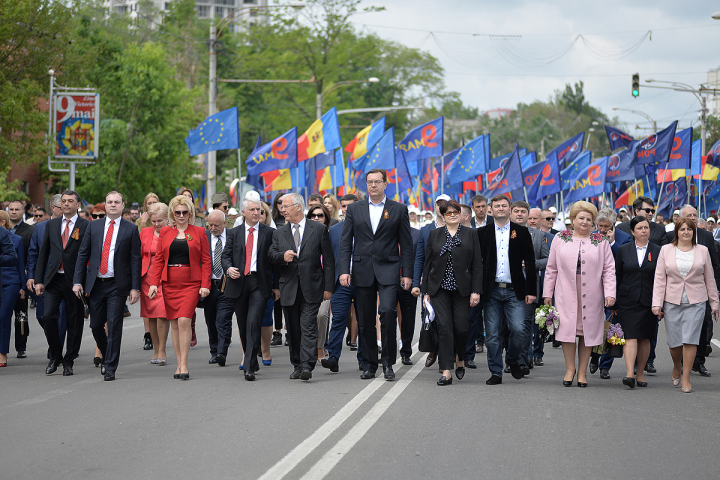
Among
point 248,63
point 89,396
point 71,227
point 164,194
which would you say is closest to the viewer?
point 89,396

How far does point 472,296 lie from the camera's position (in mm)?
9742

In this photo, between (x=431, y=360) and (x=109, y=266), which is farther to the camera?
(x=431, y=360)

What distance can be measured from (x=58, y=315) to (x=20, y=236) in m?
2.35

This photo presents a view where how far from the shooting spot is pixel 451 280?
9836 millimetres

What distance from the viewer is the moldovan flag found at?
23594mm

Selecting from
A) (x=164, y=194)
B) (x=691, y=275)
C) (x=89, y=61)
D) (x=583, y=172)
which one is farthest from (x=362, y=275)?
(x=164, y=194)

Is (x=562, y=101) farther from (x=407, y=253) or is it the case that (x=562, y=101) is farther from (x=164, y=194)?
(x=407, y=253)

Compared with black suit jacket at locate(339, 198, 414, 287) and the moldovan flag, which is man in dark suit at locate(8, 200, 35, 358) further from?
the moldovan flag

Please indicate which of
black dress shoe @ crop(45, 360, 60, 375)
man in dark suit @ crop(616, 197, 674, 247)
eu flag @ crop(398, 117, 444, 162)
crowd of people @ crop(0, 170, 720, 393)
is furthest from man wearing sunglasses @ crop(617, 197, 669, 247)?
eu flag @ crop(398, 117, 444, 162)

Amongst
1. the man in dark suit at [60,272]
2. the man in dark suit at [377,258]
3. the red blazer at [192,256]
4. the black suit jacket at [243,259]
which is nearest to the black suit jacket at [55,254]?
the man in dark suit at [60,272]

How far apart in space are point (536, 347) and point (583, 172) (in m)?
21.1

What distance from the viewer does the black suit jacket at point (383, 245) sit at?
33.2 ft

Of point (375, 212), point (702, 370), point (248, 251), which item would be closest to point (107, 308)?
point (248, 251)

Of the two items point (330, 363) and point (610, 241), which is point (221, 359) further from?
point (610, 241)
